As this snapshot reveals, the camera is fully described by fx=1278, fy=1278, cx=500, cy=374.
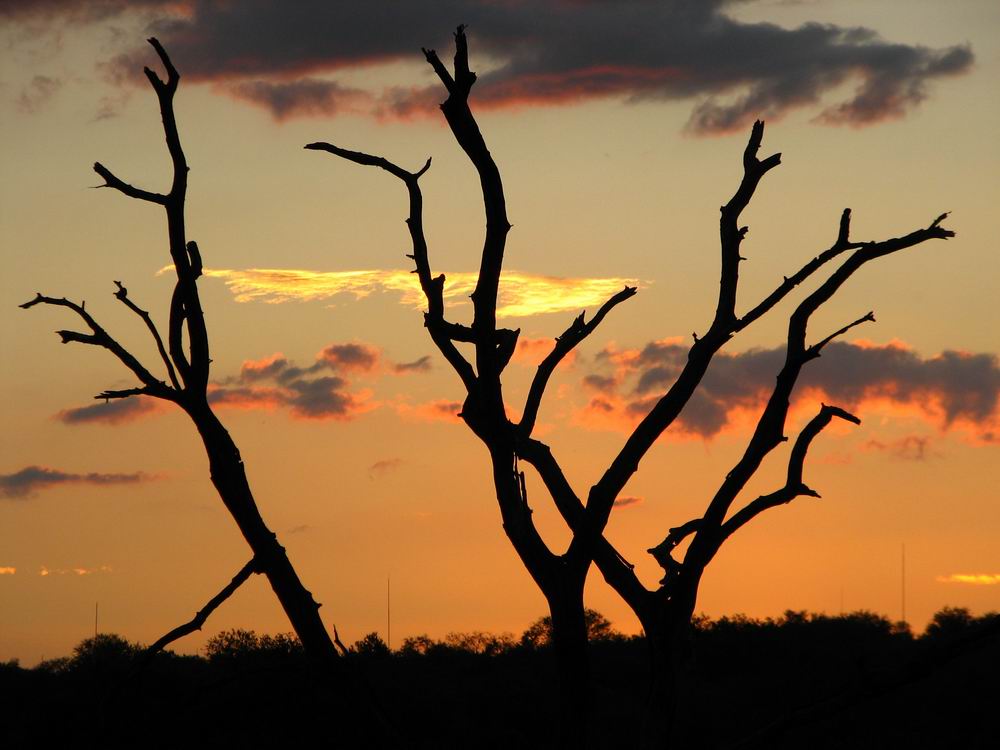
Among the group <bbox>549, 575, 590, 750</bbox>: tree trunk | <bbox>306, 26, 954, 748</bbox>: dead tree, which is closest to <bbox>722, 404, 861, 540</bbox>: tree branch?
<bbox>306, 26, 954, 748</bbox>: dead tree

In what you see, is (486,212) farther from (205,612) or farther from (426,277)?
(205,612)

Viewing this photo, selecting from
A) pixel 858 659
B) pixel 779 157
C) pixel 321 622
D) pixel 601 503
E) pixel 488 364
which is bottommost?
pixel 858 659

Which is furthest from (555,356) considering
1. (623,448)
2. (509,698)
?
(509,698)

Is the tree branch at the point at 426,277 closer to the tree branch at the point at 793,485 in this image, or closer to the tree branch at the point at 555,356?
the tree branch at the point at 555,356

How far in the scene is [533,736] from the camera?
70.0 feet

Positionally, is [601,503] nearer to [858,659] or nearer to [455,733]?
[858,659]

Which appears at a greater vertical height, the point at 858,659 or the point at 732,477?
the point at 732,477

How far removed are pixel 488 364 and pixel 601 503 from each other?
1155 millimetres

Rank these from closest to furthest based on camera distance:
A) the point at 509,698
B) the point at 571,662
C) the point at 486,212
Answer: the point at 486,212, the point at 571,662, the point at 509,698

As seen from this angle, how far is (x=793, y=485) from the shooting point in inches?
313

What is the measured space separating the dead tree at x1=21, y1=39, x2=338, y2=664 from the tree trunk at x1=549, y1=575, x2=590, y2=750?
1372 mm

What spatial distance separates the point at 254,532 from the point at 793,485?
10.9 feet

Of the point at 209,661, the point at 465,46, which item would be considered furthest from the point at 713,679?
the point at 465,46

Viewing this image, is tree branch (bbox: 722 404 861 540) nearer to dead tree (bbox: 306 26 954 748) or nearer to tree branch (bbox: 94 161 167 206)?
dead tree (bbox: 306 26 954 748)
